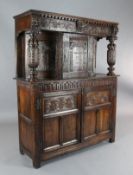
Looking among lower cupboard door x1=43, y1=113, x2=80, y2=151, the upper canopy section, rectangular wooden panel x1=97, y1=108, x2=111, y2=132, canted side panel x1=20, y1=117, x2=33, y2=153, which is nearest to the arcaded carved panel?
lower cupboard door x1=43, y1=113, x2=80, y2=151

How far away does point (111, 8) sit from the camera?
487 centimetres

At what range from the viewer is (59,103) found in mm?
2873

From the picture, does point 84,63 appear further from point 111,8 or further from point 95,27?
point 111,8

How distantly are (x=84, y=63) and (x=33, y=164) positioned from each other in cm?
159

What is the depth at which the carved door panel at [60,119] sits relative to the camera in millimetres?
2789

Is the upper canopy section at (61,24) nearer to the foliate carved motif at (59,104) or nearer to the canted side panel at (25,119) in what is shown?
the canted side panel at (25,119)

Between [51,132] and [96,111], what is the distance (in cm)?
78

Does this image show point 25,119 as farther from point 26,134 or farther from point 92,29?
point 92,29

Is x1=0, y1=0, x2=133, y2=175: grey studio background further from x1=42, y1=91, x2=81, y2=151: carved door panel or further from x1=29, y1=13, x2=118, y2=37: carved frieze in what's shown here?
x1=29, y1=13, x2=118, y2=37: carved frieze

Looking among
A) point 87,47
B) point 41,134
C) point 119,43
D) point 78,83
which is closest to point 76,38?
point 87,47

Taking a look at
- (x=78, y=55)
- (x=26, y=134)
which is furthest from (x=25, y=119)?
(x=78, y=55)

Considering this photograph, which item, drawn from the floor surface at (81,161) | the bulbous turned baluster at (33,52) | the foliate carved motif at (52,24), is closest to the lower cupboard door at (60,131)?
the floor surface at (81,161)
